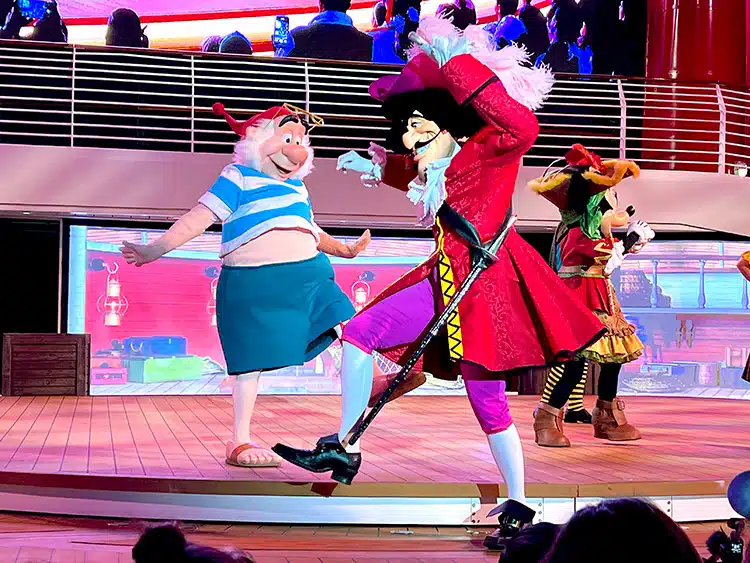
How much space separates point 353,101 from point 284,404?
3085mm

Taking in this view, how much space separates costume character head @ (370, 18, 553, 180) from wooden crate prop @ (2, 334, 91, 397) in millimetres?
5025

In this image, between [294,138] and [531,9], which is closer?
[294,138]

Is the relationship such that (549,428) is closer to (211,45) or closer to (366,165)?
(366,165)

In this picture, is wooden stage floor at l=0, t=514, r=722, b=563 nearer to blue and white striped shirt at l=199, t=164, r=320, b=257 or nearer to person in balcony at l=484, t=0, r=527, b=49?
blue and white striped shirt at l=199, t=164, r=320, b=257

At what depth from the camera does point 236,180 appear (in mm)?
4098

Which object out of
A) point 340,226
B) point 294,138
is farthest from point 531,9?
point 294,138

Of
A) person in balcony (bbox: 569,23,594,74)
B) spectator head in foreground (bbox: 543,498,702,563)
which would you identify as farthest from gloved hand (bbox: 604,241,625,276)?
person in balcony (bbox: 569,23,594,74)

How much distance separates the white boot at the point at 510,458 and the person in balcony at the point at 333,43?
5682 millimetres

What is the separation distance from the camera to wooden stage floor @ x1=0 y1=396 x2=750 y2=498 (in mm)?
3691

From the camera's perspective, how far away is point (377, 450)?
4.59 metres

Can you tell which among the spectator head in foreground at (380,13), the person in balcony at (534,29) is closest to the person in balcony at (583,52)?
the person in balcony at (534,29)

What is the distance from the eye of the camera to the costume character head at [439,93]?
3.42 meters

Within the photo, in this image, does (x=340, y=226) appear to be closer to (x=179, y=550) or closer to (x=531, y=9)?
(x=531, y=9)

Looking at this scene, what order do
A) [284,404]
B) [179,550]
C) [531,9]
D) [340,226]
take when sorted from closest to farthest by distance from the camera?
[179,550]
[284,404]
[340,226]
[531,9]
